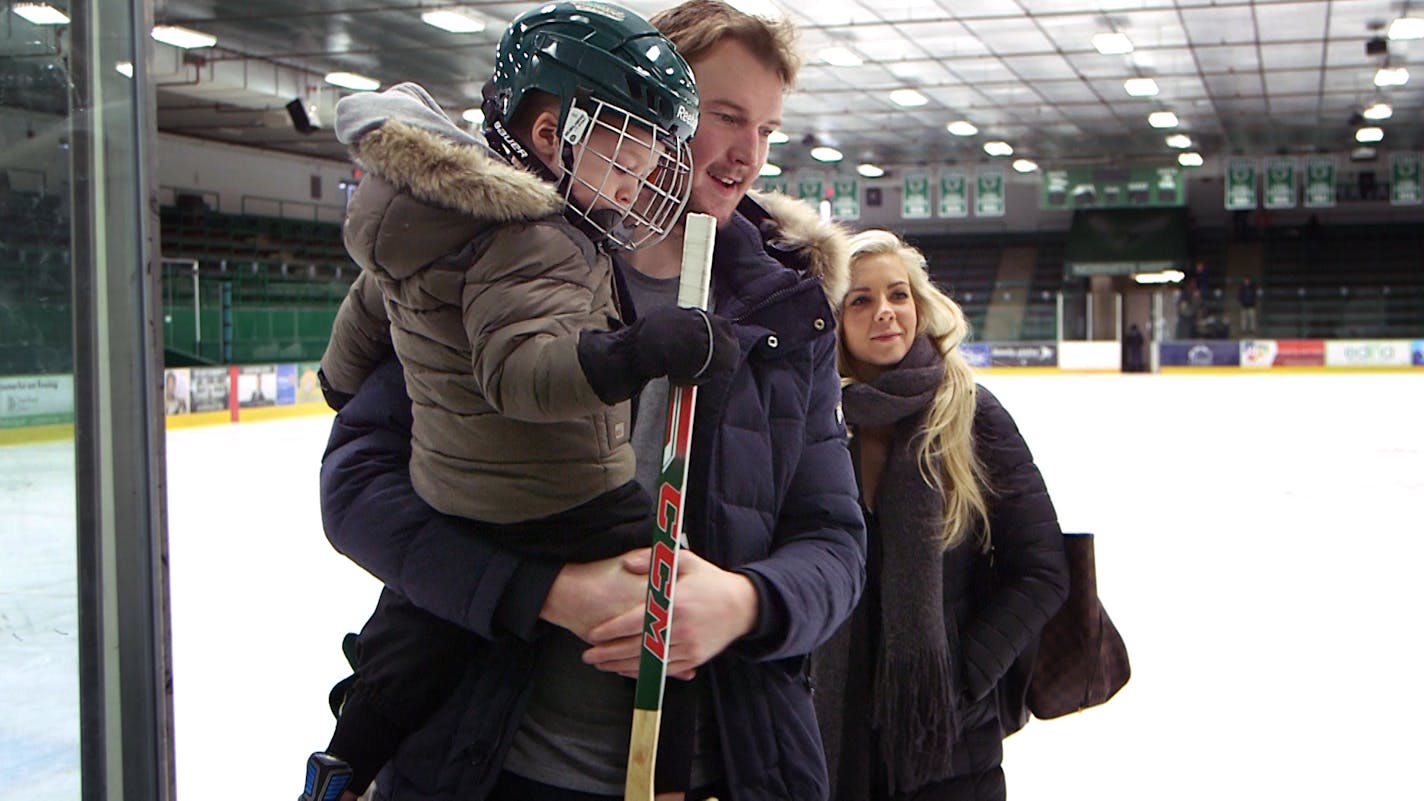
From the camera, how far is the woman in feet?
7.22

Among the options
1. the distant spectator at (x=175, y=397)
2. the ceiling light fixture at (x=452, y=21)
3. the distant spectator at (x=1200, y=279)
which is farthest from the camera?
the distant spectator at (x=1200, y=279)

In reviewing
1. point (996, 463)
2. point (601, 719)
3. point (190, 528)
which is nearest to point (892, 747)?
point (996, 463)

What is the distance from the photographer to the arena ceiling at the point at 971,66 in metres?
14.6

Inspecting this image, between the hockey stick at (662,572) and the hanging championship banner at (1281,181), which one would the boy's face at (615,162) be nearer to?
the hockey stick at (662,572)

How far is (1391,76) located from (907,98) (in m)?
6.31

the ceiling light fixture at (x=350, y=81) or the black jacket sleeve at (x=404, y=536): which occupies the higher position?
the ceiling light fixture at (x=350, y=81)

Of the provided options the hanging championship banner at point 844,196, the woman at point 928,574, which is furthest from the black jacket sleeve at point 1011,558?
the hanging championship banner at point 844,196

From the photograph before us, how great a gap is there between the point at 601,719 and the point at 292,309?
15909 mm

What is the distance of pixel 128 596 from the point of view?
1.32m

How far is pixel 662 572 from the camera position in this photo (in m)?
1.11

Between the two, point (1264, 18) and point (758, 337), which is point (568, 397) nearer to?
point (758, 337)

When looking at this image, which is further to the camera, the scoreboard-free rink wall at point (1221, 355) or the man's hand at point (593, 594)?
the scoreboard-free rink wall at point (1221, 355)

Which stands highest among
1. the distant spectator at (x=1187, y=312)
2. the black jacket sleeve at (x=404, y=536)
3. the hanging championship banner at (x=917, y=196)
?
the hanging championship banner at (x=917, y=196)

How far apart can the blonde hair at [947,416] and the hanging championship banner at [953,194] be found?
71.6ft
